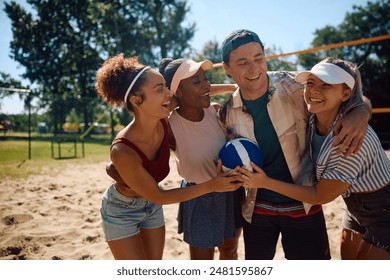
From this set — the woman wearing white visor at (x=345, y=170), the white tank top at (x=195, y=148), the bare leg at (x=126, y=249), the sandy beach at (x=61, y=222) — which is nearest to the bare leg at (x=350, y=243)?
the woman wearing white visor at (x=345, y=170)

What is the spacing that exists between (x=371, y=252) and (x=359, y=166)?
53 cm

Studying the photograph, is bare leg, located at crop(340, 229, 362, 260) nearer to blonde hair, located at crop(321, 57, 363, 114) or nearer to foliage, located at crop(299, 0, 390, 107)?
blonde hair, located at crop(321, 57, 363, 114)

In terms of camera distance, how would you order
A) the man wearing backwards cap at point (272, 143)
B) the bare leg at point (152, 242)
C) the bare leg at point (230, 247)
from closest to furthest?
1. the man wearing backwards cap at point (272, 143)
2. the bare leg at point (152, 242)
3. the bare leg at point (230, 247)

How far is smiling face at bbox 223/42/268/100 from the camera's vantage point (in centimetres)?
196

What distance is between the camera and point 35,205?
14.2 feet

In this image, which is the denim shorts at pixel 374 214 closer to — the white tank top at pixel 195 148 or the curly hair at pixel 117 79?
the white tank top at pixel 195 148

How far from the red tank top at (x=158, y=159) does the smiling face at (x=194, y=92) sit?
0.21 metres

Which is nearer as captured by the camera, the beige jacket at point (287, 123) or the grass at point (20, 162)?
the beige jacket at point (287, 123)

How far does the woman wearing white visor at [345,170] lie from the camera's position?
1.62 meters

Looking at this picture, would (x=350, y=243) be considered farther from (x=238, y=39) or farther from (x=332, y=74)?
(x=238, y=39)

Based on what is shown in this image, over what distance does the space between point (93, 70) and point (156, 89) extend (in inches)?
991

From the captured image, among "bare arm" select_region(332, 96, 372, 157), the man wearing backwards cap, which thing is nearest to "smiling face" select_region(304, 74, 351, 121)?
"bare arm" select_region(332, 96, 372, 157)
